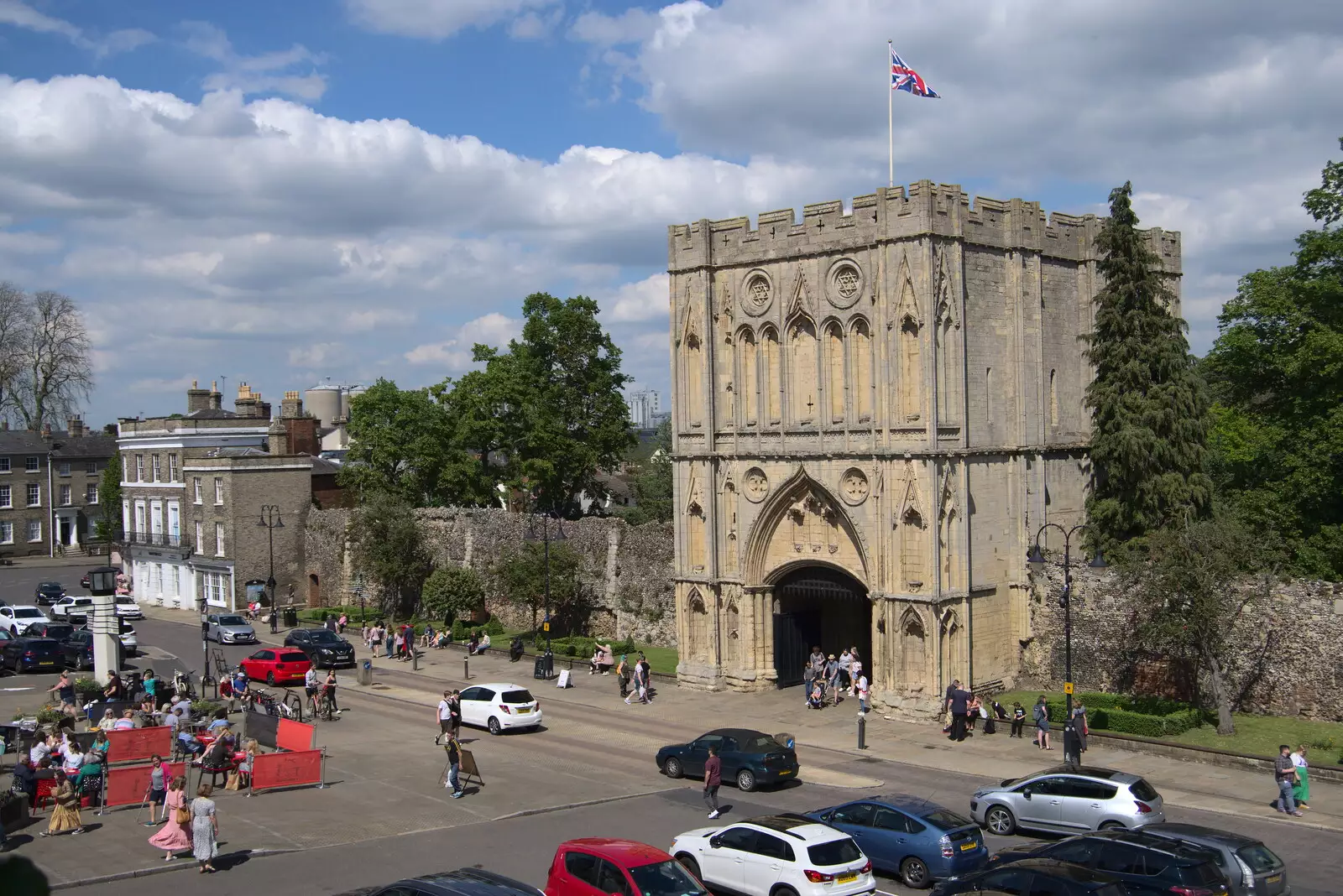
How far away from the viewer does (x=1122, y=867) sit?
17.3 meters

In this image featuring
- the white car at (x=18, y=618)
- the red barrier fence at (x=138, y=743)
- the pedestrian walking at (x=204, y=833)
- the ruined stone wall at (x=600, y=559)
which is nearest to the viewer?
the pedestrian walking at (x=204, y=833)

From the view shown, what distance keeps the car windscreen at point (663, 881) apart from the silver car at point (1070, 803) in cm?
895

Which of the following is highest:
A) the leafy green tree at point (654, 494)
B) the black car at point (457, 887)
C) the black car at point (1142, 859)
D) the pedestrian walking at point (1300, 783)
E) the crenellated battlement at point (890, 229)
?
the crenellated battlement at point (890, 229)

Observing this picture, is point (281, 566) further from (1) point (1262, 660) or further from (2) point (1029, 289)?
(1) point (1262, 660)

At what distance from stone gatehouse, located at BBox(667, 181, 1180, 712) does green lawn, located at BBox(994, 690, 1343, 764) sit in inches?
269

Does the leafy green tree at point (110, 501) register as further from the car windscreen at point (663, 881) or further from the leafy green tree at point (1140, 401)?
the car windscreen at point (663, 881)

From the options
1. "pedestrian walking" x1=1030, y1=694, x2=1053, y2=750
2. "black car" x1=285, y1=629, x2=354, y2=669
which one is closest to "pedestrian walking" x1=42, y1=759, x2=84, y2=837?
"pedestrian walking" x1=1030, y1=694, x2=1053, y2=750

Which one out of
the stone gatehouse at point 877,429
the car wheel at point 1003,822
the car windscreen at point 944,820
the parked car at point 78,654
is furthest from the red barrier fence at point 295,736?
the parked car at point 78,654

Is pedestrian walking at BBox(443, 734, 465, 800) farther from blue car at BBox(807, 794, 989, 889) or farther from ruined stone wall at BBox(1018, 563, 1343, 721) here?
ruined stone wall at BBox(1018, 563, 1343, 721)

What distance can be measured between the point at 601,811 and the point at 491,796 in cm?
291

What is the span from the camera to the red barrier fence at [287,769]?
25922 millimetres

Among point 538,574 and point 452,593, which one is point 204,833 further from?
point 452,593

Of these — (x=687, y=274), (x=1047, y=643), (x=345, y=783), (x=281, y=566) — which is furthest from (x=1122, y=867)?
(x=281, y=566)

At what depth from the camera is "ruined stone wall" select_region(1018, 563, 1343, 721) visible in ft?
102
